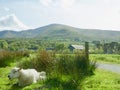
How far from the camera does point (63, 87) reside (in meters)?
11.1

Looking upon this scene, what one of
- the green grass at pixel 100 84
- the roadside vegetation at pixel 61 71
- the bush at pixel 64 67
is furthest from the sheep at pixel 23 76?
the green grass at pixel 100 84

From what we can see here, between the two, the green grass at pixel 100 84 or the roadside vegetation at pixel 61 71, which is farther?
the green grass at pixel 100 84

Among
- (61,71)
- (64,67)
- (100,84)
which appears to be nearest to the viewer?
(100,84)

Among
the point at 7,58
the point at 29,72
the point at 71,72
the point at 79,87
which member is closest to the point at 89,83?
the point at 71,72

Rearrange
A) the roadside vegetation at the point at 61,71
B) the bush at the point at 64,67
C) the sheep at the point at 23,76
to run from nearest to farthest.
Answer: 1. the roadside vegetation at the point at 61,71
2. the bush at the point at 64,67
3. the sheep at the point at 23,76

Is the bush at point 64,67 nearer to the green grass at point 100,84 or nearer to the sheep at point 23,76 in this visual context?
the green grass at point 100,84

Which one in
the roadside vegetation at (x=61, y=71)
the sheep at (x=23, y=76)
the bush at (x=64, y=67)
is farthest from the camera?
the sheep at (x=23, y=76)

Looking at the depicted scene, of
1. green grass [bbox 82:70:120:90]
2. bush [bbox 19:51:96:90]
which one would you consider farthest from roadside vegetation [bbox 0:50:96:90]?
green grass [bbox 82:70:120:90]

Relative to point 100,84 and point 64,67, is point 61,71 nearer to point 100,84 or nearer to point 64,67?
point 64,67

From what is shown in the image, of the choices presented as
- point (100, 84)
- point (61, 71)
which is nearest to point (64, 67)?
point (61, 71)

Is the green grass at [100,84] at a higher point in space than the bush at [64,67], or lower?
lower

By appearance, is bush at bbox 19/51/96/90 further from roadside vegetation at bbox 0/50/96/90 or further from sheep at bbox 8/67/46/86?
sheep at bbox 8/67/46/86

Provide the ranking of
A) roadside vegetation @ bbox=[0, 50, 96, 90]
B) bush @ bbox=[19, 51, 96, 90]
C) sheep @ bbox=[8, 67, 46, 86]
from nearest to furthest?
roadside vegetation @ bbox=[0, 50, 96, 90] → bush @ bbox=[19, 51, 96, 90] → sheep @ bbox=[8, 67, 46, 86]

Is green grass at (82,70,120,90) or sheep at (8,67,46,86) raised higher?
sheep at (8,67,46,86)
